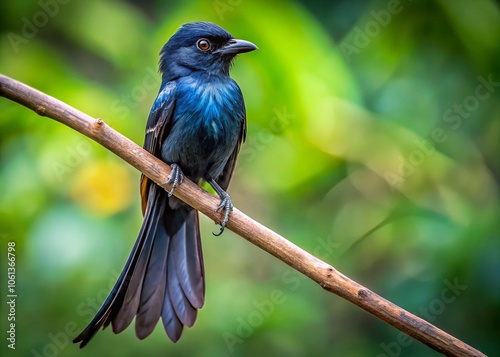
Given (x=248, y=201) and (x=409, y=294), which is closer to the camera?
(x=409, y=294)

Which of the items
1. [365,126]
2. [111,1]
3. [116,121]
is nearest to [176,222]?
[116,121]

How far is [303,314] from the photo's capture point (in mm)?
3186

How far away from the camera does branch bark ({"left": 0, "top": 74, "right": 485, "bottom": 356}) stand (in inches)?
86.7

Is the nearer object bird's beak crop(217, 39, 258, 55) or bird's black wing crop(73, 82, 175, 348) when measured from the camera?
bird's black wing crop(73, 82, 175, 348)

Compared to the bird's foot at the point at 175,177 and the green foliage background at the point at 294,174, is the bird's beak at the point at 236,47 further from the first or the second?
the bird's foot at the point at 175,177

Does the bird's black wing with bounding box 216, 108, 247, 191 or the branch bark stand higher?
the branch bark

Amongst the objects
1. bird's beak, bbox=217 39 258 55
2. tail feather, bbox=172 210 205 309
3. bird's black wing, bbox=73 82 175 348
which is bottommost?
tail feather, bbox=172 210 205 309

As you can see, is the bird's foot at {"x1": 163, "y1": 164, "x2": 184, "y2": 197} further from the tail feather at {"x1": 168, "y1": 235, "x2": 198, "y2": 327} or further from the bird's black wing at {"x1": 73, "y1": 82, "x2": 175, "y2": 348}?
the tail feather at {"x1": 168, "y1": 235, "x2": 198, "y2": 327}

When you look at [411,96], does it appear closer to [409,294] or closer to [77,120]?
[409,294]

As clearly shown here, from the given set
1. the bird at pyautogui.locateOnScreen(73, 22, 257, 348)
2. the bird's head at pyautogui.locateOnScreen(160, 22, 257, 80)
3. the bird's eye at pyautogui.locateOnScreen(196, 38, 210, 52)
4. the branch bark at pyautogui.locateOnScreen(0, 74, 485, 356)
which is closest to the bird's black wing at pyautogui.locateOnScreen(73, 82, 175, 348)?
the bird at pyautogui.locateOnScreen(73, 22, 257, 348)

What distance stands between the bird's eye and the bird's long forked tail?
28.8 inches

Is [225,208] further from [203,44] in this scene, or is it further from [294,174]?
[203,44]

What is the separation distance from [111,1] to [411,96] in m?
1.77

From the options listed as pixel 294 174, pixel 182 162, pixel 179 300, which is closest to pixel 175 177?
pixel 182 162
